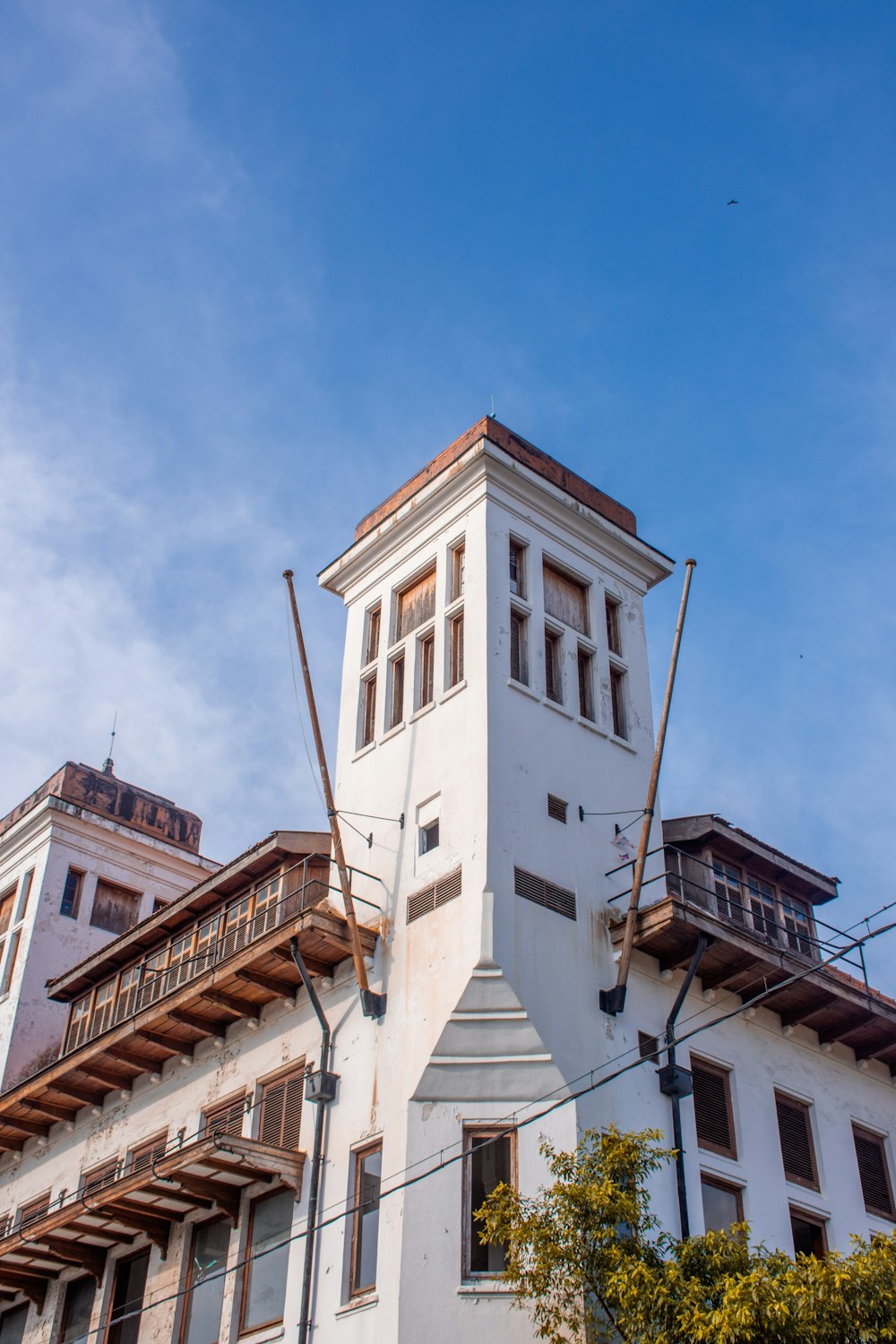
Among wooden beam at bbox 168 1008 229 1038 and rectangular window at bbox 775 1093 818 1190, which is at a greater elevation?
wooden beam at bbox 168 1008 229 1038

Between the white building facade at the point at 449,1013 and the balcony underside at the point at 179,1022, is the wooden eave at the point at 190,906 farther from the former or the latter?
the balcony underside at the point at 179,1022

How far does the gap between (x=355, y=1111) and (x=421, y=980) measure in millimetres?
2377

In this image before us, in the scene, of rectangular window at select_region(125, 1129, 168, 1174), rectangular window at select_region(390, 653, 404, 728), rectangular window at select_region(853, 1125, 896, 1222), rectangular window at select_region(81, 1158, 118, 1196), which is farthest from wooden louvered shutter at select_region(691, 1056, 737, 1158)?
rectangular window at select_region(81, 1158, 118, 1196)

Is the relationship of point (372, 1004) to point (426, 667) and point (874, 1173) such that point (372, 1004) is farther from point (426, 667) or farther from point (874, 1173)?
point (874, 1173)

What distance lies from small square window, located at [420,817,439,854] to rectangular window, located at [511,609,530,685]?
10.8ft

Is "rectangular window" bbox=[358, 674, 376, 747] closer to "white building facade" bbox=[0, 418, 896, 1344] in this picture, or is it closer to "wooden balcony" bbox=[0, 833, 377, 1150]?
"white building facade" bbox=[0, 418, 896, 1344]

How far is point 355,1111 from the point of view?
2452 centimetres

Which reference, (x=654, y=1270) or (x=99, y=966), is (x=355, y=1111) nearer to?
(x=654, y=1270)

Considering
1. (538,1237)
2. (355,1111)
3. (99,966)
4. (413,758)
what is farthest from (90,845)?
(538,1237)

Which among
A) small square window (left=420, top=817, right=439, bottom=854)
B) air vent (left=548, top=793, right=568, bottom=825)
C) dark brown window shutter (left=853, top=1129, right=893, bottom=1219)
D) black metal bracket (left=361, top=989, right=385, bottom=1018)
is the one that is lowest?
dark brown window shutter (left=853, top=1129, right=893, bottom=1219)

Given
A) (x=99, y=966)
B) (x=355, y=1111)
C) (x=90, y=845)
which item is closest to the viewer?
(x=355, y=1111)

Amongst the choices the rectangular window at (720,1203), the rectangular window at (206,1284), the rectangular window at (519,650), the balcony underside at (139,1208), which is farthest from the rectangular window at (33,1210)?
the rectangular window at (519,650)

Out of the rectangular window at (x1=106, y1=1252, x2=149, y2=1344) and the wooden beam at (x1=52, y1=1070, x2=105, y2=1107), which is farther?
the wooden beam at (x1=52, y1=1070, x2=105, y2=1107)

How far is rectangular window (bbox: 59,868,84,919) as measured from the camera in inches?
1594
